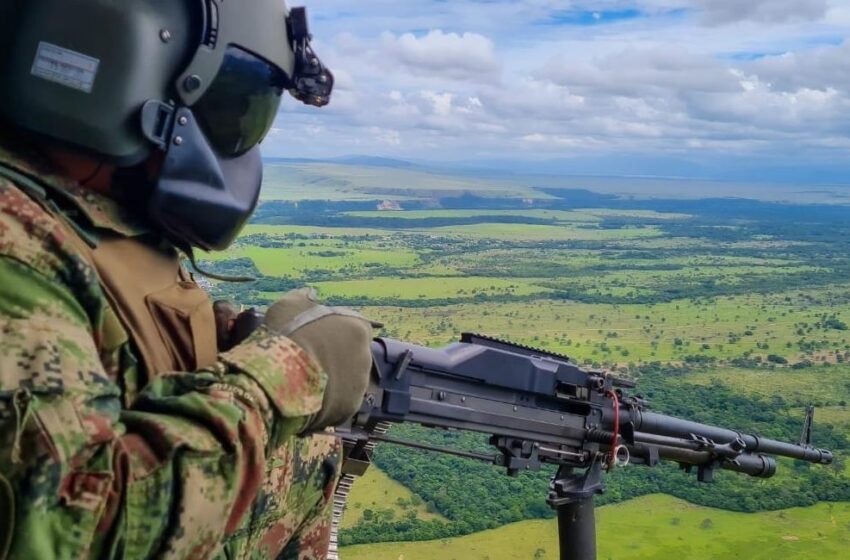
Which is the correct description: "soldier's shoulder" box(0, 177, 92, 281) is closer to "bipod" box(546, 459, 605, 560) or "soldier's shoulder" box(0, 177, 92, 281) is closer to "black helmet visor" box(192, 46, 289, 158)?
"black helmet visor" box(192, 46, 289, 158)

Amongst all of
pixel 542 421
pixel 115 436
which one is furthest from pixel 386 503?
pixel 115 436

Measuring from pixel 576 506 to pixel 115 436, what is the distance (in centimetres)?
360

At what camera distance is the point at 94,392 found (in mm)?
1545

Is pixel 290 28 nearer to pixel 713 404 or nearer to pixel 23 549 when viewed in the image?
pixel 23 549

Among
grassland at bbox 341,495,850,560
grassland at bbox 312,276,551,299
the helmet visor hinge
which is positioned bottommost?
grassland at bbox 341,495,850,560

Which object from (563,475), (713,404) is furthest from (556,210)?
(563,475)

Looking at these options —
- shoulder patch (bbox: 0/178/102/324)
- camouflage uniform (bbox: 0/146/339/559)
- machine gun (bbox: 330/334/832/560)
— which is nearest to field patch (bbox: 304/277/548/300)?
machine gun (bbox: 330/334/832/560)

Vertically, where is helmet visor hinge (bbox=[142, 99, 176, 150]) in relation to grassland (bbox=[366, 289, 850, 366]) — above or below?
above

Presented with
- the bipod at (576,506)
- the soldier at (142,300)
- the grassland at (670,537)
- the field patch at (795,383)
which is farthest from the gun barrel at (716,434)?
the field patch at (795,383)

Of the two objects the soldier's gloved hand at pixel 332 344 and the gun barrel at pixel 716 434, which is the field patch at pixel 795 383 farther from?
the soldier's gloved hand at pixel 332 344

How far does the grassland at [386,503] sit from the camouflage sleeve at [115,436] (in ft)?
32.5

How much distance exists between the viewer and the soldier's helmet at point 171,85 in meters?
1.83

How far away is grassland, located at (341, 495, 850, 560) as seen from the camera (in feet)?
39.1

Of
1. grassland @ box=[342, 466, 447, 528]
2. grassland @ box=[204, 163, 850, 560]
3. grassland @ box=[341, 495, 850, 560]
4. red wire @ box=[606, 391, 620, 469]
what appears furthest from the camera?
grassland @ box=[204, 163, 850, 560]
